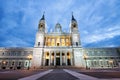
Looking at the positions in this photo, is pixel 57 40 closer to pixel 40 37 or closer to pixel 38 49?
pixel 40 37

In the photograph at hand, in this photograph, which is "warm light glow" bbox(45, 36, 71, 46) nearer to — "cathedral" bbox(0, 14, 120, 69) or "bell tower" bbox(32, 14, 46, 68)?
"cathedral" bbox(0, 14, 120, 69)

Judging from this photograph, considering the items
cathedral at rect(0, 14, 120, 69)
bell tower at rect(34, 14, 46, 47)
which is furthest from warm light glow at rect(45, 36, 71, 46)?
bell tower at rect(34, 14, 46, 47)

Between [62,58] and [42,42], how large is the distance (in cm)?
1223

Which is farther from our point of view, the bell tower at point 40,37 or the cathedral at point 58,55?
the bell tower at point 40,37

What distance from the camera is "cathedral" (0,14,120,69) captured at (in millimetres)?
42312

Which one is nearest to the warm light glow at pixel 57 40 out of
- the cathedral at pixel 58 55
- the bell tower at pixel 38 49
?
the cathedral at pixel 58 55

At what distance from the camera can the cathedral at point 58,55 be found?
4231cm

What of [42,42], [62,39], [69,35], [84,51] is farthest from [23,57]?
[84,51]

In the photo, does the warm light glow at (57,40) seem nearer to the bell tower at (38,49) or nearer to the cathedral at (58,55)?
the cathedral at (58,55)

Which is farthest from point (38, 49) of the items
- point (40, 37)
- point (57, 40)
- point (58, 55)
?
point (57, 40)

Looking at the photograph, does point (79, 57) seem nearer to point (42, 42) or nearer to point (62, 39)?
point (62, 39)

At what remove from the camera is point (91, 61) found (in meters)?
45.2

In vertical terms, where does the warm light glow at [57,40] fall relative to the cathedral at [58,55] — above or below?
above

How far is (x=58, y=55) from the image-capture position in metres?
44.8
